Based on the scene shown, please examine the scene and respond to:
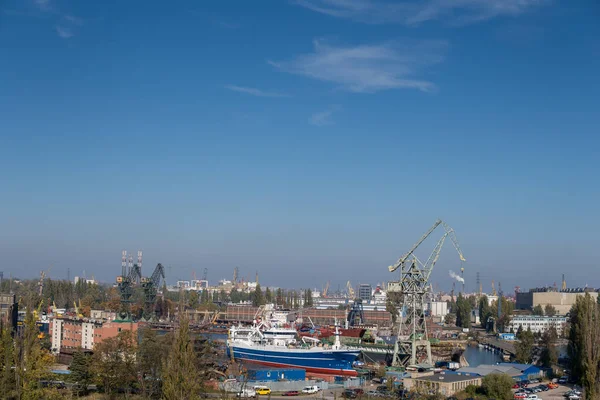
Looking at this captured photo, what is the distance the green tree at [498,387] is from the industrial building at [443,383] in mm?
1131

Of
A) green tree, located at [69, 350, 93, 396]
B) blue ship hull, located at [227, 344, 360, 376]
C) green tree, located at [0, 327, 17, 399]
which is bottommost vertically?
blue ship hull, located at [227, 344, 360, 376]

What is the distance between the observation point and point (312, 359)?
2723cm

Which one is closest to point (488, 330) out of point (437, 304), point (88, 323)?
point (437, 304)

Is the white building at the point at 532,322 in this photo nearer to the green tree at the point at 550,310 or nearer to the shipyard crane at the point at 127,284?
the green tree at the point at 550,310

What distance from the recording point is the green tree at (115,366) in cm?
1745

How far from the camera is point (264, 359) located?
28781mm

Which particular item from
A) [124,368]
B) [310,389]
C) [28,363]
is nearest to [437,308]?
[310,389]

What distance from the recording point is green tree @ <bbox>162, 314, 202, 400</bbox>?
11.4 meters

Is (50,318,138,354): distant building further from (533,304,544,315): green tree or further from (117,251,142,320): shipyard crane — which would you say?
(533,304,544,315): green tree

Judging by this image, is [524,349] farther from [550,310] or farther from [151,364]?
[550,310]

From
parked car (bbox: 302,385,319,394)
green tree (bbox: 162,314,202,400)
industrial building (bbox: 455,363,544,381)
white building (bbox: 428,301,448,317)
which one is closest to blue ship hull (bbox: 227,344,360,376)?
industrial building (bbox: 455,363,544,381)

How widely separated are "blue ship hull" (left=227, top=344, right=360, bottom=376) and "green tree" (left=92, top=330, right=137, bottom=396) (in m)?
9.87

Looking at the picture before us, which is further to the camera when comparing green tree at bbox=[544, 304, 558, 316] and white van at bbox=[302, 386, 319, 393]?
green tree at bbox=[544, 304, 558, 316]

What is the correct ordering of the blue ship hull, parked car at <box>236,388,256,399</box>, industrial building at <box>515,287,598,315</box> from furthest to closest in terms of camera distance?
industrial building at <box>515,287,598,315</box> < the blue ship hull < parked car at <box>236,388,256,399</box>
